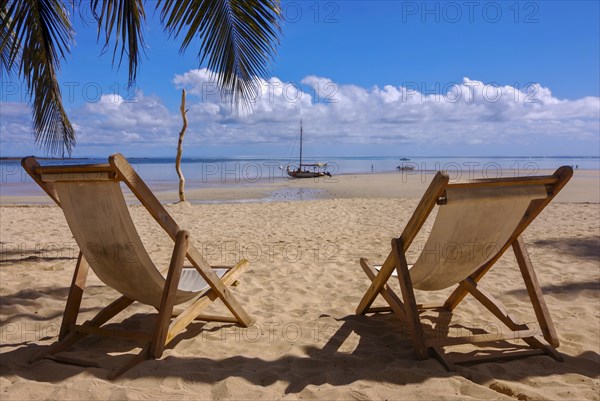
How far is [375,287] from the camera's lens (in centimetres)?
300

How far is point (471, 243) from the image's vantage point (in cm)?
244

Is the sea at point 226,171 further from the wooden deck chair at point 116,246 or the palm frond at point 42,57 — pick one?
the wooden deck chair at point 116,246

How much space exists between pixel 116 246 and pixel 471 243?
202 centimetres

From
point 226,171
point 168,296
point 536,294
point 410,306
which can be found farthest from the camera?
point 226,171

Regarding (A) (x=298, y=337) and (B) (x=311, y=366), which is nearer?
(B) (x=311, y=366)

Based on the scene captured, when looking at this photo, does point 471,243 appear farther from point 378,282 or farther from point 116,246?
point 116,246

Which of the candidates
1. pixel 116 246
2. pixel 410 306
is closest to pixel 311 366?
pixel 410 306

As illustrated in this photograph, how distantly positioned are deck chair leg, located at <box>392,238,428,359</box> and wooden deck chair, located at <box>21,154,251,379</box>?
1163 millimetres

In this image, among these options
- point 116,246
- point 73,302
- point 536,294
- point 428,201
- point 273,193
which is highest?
point 428,201

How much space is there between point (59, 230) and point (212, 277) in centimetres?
576

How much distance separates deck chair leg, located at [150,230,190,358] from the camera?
7.89 ft

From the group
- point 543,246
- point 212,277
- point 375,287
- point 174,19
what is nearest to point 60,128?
point 174,19

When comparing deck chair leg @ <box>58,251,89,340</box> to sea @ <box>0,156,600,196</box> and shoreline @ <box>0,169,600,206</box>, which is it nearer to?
sea @ <box>0,156,600,196</box>

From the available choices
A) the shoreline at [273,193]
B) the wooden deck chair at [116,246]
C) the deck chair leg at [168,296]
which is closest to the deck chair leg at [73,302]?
the wooden deck chair at [116,246]
